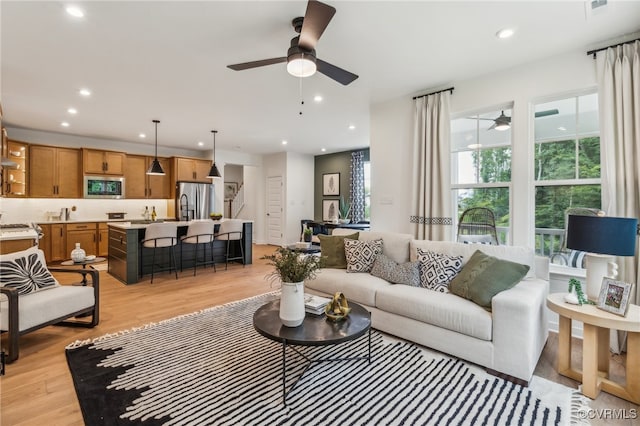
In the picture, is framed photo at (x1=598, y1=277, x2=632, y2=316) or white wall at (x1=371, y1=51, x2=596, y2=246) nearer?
framed photo at (x1=598, y1=277, x2=632, y2=316)

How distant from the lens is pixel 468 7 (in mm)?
2375

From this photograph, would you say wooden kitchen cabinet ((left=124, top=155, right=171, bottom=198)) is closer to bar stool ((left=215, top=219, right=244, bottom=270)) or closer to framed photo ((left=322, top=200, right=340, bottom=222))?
bar stool ((left=215, top=219, right=244, bottom=270))

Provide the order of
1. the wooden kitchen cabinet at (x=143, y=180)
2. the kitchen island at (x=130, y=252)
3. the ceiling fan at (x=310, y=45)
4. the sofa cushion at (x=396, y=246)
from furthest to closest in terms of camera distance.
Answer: the wooden kitchen cabinet at (x=143, y=180), the kitchen island at (x=130, y=252), the sofa cushion at (x=396, y=246), the ceiling fan at (x=310, y=45)

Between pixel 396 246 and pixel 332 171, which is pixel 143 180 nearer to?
pixel 332 171

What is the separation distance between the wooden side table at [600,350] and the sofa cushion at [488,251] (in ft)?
1.78

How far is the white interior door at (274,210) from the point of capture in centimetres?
914

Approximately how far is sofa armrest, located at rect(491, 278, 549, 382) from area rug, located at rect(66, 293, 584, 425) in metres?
0.13

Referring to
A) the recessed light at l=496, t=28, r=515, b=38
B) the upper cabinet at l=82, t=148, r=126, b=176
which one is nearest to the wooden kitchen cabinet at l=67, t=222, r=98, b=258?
the upper cabinet at l=82, t=148, r=126, b=176

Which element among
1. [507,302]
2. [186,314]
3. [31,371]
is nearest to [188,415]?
[31,371]

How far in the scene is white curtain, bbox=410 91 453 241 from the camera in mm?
3955

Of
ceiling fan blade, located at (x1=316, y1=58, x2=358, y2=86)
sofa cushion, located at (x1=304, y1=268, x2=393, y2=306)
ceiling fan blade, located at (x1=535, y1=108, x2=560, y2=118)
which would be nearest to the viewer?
ceiling fan blade, located at (x1=316, y1=58, x2=358, y2=86)

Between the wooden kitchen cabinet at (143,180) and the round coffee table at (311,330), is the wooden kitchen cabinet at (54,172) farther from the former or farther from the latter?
the round coffee table at (311,330)

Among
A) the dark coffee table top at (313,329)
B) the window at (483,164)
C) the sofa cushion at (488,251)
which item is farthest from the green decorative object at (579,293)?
the dark coffee table top at (313,329)

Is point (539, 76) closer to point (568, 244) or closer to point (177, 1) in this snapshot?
point (568, 244)
